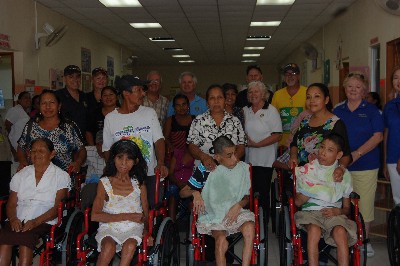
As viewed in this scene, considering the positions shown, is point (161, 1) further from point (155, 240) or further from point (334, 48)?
point (155, 240)

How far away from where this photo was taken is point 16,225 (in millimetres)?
3512

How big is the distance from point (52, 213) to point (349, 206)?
200 centimetres

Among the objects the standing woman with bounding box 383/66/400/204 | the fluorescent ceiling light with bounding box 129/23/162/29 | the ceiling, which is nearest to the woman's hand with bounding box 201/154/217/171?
the standing woman with bounding box 383/66/400/204

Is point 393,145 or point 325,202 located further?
point 393,145

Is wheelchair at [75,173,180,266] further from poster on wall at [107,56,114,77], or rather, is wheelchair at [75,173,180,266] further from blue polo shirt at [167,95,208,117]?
poster on wall at [107,56,114,77]

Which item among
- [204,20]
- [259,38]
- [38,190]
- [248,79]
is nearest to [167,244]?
[38,190]

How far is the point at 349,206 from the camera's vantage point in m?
3.57

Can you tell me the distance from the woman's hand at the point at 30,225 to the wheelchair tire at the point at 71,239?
9.7 inches

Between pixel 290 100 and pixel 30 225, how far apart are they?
2709mm

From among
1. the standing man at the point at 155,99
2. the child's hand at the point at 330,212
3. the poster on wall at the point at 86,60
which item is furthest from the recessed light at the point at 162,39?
the child's hand at the point at 330,212

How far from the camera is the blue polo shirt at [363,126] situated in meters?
4.14

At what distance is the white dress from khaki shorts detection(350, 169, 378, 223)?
1.79m

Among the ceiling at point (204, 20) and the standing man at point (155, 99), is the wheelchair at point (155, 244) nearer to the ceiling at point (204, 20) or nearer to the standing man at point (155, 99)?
the standing man at point (155, 99)

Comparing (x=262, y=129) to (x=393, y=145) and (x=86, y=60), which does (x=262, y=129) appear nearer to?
(x=393, y=145)
